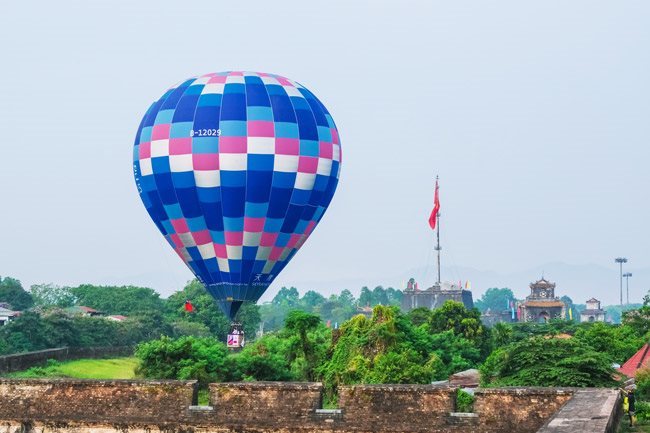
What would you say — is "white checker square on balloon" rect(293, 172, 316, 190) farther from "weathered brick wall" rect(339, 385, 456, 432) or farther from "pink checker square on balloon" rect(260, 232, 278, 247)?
"weathered brick wall" rect(339, 385, 456, 432)

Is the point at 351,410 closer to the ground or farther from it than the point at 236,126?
closer to the ground

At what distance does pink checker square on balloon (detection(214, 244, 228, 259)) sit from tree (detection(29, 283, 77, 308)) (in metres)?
109

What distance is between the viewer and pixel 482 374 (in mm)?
44969

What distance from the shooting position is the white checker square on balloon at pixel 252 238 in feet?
171

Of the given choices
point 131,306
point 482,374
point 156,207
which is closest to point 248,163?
point 156,207

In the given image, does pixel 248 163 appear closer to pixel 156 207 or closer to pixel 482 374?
pixel 156 207

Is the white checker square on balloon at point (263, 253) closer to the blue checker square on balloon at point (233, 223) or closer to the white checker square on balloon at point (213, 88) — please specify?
the blue checker square on balloon at point (233, 223)

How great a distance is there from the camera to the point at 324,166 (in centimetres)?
5388

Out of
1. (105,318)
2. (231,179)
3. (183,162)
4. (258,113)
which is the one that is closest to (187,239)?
(183,162)

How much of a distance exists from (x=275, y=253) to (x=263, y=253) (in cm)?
77

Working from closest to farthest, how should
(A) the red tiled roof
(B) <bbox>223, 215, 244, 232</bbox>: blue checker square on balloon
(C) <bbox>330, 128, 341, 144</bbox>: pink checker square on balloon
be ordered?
1. (B) <bbox>223, 215, 244, 232</bbox>: blue checker square on balloon
2. (A) the red tiled roof
3. (C) <bbox>330, 128, 341, 144</bbox>: pink checker square on balloon

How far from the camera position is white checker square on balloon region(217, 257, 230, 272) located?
2092 inches

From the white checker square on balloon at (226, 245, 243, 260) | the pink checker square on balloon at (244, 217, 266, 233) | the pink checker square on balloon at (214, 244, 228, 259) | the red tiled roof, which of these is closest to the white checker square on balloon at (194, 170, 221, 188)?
the pink checker square on balloon at (244, 217, 266, 233)

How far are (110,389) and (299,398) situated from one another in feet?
11.5
